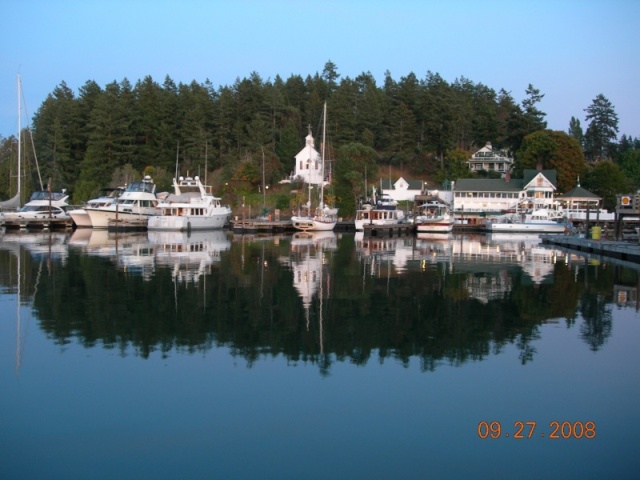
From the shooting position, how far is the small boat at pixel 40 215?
187 ft

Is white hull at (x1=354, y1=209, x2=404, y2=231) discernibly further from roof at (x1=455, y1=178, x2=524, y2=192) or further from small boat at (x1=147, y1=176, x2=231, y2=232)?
roof at (x1=455, y1=178, x2=524, y2=192)

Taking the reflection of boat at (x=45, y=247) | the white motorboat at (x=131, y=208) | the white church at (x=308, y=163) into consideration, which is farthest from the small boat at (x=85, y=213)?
the white church at (x=308, y=163)

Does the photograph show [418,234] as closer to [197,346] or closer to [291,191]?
[291,191]

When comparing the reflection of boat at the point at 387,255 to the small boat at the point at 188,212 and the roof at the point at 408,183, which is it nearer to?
the small boat at the point at 188,212

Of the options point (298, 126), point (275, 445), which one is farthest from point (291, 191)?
point (275, 445)

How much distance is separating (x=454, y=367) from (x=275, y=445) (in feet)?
15.2

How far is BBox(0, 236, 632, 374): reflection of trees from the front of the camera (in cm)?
1330

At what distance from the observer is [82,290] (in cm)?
2003

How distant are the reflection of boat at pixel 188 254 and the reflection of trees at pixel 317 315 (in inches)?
32.6

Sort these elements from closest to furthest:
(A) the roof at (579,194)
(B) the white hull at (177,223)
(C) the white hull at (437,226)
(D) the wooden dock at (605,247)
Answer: (D) the wooden dock at (605,247) < (B) the white hull at (177,223) < (C) the white hull at (437,226) < (A) the roof at (579,194)

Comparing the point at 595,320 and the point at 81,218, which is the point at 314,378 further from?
the point at 81,218

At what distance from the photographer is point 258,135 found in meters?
72.2

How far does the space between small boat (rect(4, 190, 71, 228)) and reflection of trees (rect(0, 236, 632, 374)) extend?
35.0m

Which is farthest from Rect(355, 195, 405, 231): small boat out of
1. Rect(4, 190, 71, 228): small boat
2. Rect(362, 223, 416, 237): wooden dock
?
Rect(4, 190, 71, 228): small boat
